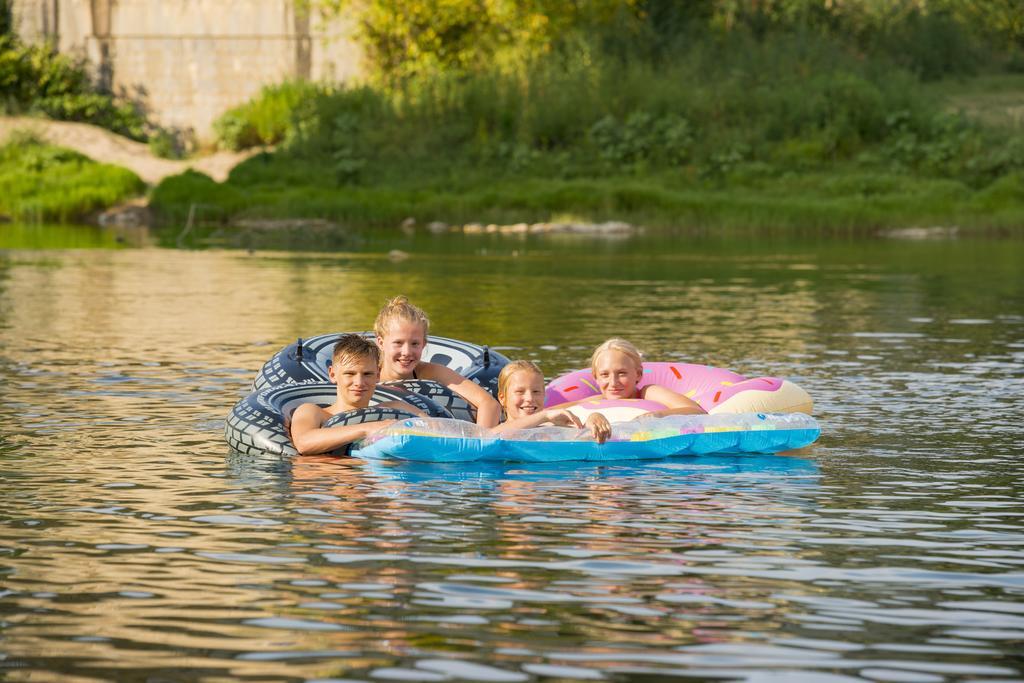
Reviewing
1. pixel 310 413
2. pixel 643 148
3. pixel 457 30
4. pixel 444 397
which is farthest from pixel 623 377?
pixel 457 30

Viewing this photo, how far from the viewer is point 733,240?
3438 cm

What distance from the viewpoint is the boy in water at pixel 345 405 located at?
10711mm

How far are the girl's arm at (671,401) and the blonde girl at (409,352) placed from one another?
0.96 m

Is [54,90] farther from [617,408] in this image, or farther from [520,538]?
[520,538]

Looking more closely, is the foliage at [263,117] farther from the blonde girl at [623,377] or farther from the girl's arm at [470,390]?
the blonde girl at [623,377]

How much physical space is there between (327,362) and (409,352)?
114cm

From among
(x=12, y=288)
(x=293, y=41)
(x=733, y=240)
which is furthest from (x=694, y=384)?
(x=293, y=41)

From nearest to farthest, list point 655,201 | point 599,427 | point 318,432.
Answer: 1. point 599,427
2. point 318,432
3. point 655,201

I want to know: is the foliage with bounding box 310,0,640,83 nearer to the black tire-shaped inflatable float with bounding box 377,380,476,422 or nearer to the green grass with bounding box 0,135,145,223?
the green grass with bounding box 0,135,145,223

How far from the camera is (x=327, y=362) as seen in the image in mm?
12531

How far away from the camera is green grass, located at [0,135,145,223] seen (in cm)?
4025

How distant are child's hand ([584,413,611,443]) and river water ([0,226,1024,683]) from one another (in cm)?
19

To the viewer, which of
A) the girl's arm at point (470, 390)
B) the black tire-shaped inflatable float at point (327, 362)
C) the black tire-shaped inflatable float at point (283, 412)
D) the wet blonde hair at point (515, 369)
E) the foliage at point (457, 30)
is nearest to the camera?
the black tire-shaped inflatable float at point (283, 412)

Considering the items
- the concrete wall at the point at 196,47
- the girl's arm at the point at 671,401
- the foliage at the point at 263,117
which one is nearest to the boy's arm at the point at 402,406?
the girl's arm at the point at 671,401
